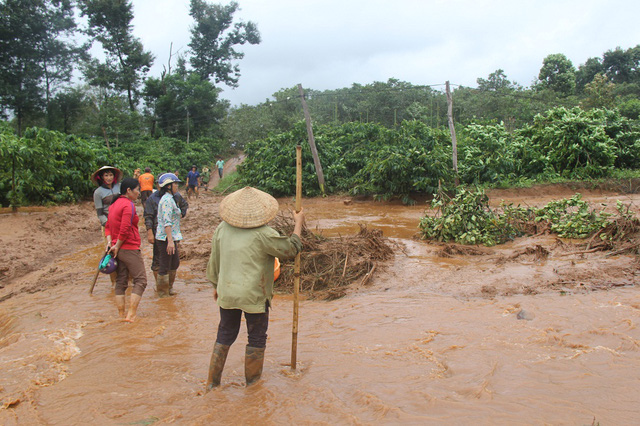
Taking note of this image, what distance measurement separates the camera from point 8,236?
1060 centimetres

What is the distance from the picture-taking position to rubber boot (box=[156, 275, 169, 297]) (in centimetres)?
628

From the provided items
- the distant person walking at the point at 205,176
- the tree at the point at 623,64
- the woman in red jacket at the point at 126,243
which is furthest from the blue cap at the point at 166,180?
the tree at the point at 623,64

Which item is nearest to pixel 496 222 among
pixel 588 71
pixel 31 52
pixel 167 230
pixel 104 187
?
pixel 167 230

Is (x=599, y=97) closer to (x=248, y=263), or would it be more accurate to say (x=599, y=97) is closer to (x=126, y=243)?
(x=126, y=243)

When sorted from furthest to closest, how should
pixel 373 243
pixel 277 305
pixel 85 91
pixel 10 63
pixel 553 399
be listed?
1. pixel 85 91
2. pixel 10 63
3. pixel 373 243
4. pixel 277 305
5. pixel 553 399

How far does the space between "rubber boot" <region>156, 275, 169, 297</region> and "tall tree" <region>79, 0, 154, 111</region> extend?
33.4 metres

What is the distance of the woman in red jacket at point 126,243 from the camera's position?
5160mm

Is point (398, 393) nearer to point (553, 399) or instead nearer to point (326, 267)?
point (553, 399)

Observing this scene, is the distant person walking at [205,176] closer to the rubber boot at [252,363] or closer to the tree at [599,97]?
the rubber boot at [252,363]

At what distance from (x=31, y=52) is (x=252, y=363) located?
33.8 m

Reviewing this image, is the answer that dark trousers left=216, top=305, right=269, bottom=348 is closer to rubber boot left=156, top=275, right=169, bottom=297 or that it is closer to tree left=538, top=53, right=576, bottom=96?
rubber boot left=156, top=275, right=169, bottom=297

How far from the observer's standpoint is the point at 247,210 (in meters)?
3.46

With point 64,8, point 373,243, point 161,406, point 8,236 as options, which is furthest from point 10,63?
point 161,406

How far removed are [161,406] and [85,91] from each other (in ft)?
124
